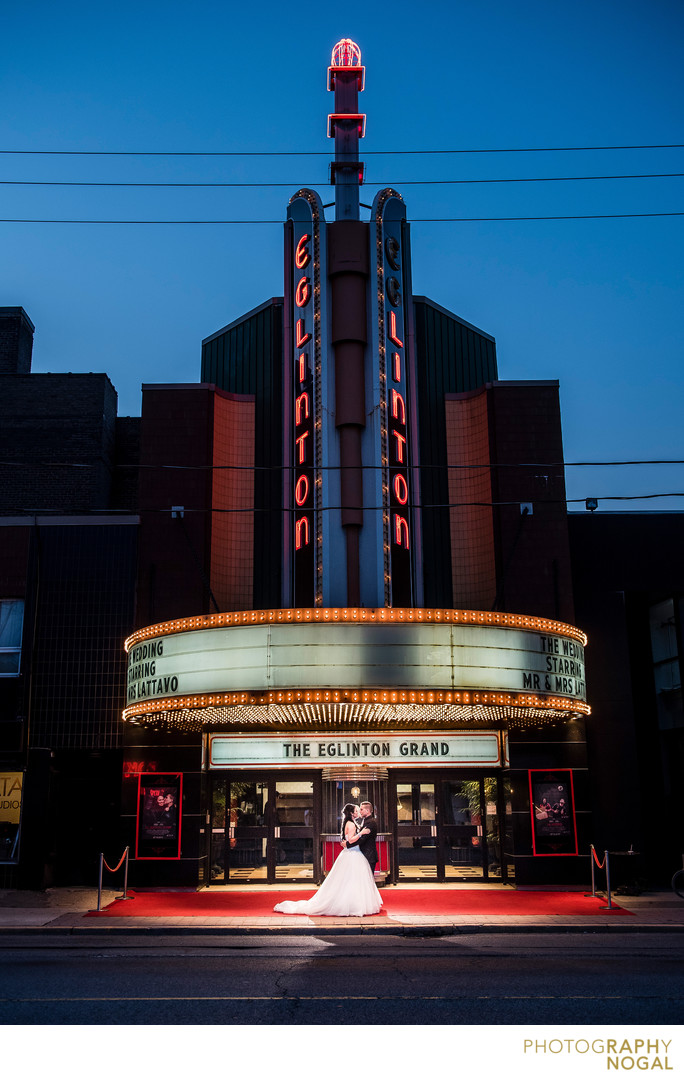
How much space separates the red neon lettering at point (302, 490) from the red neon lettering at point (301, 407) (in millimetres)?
1233

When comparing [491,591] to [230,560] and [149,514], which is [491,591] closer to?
[230,560]

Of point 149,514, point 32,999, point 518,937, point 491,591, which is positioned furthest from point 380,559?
point 32,999

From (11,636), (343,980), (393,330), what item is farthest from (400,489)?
(343,980)

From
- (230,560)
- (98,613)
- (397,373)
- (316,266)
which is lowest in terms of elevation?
(98,613)

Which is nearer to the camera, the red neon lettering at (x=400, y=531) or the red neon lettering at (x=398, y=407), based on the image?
the red neon lettering at (x=400, y=531)

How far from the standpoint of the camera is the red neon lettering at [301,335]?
19.6 m

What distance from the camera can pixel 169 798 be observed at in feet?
61.0

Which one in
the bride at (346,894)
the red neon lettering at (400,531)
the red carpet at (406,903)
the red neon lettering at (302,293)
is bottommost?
the red carpet at (406,903)

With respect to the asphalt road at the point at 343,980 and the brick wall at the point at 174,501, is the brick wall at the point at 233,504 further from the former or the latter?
the asphalt road at the point at 343,980

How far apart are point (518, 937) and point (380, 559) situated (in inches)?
298

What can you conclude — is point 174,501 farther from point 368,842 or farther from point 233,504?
point 368,842

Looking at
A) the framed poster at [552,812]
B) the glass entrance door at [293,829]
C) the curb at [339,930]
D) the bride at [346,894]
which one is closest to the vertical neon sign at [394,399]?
the glass entrance door at [293,829]

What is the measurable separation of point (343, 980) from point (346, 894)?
5.19m

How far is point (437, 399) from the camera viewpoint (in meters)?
21.8
